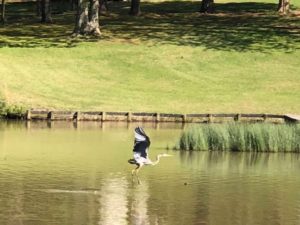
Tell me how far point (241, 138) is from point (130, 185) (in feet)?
38.0

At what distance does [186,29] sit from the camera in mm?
74250

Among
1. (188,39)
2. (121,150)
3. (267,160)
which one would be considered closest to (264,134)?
(267,160)

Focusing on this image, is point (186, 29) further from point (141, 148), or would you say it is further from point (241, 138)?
point (141, 148)

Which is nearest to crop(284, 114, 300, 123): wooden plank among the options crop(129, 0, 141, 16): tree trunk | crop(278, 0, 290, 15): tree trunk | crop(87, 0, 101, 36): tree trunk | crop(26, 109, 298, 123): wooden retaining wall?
crop(26, 109, 298, 123): wooden retaining wall

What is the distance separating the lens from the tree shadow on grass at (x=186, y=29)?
68688 millimetres

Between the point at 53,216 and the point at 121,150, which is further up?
the point at 53,216

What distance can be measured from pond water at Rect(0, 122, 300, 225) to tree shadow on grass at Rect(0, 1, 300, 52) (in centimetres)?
2882

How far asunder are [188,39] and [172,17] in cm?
1126

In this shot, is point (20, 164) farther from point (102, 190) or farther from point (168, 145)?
point (168, 145)

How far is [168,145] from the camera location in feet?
127

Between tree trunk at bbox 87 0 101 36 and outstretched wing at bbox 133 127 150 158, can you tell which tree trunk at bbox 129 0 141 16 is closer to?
tree trunk at bbox 87 0 101 36

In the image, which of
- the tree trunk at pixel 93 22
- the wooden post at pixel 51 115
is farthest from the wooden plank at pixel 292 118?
the tree trunk at pixel 93 22

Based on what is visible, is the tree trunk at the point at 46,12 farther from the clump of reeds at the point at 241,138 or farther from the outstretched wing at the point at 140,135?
the outstretched wing at the point at 140,135

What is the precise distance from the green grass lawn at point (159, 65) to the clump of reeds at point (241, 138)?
52.1 feet
